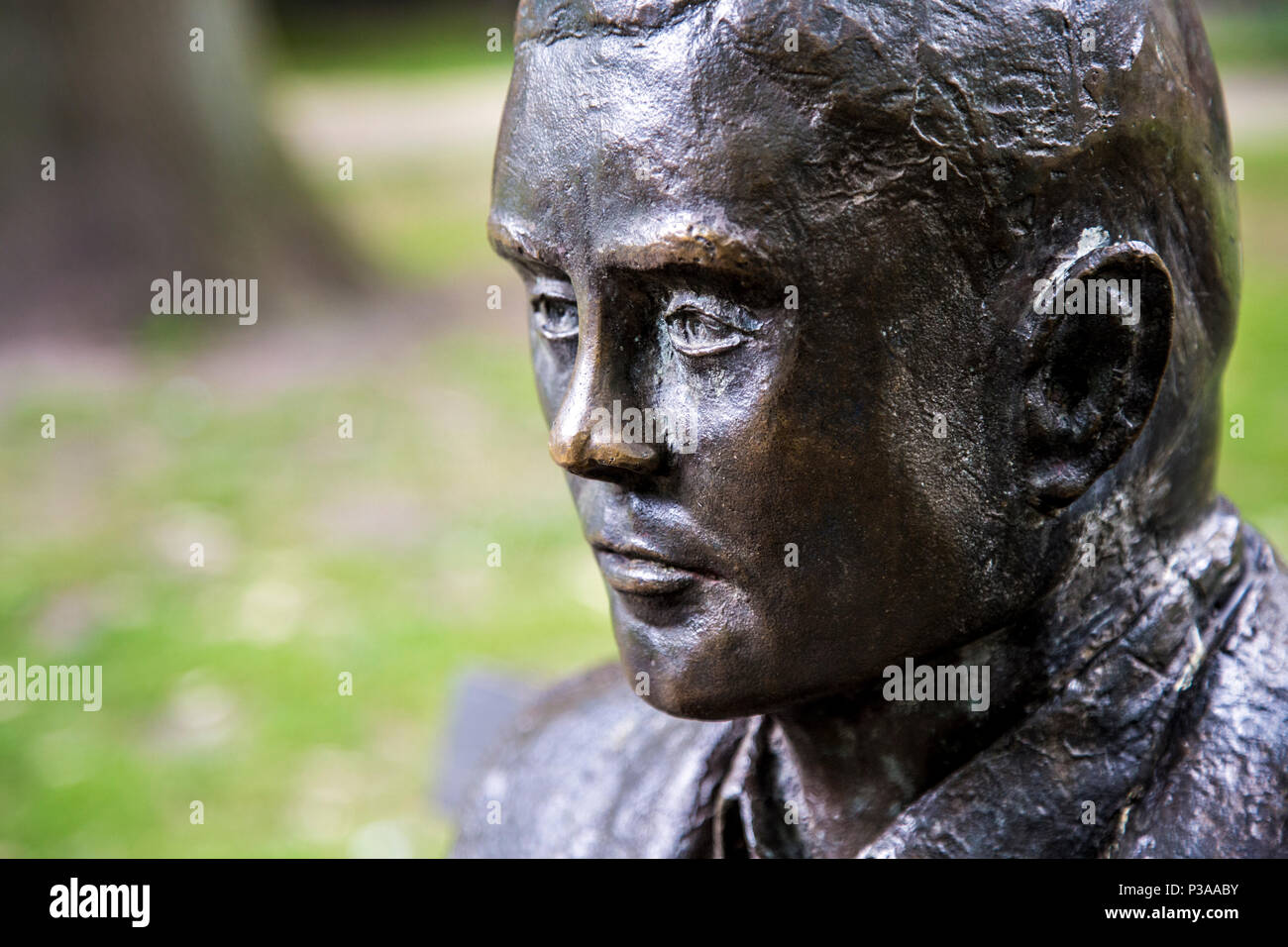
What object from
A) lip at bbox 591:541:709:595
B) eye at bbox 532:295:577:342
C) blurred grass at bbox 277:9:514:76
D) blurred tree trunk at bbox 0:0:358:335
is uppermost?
blurred grass at bbox 277:9:514:76

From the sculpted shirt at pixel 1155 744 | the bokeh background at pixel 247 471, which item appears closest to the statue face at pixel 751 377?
the sculpted shirt at pixel 1155 744

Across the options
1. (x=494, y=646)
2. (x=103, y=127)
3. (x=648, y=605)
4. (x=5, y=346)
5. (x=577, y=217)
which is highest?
(x=103, y=127)

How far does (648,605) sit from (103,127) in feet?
24.3

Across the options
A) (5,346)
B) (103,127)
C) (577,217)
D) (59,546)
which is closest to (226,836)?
(59,546)

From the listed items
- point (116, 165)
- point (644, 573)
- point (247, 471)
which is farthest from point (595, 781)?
point (116, 165)

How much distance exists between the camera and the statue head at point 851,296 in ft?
6.59

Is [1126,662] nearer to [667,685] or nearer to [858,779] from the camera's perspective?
[858,779]

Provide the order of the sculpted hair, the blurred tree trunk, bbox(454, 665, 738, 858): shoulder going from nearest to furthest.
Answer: the sculpted hair
bbox(454, 665, 738, 858): shoulder
the blurred tree trunk

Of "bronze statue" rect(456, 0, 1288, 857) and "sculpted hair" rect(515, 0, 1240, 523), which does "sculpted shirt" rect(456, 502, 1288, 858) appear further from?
"sculpted hair" rect(515, 0, 1240, 523)

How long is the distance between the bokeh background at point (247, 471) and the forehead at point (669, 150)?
2450mm

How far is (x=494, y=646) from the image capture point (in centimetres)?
604

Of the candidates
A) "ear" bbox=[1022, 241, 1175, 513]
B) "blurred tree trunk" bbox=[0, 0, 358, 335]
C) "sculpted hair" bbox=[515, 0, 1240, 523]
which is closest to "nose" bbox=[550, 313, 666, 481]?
"sculpted hair" bbox=[515, 0, 1240, 523]

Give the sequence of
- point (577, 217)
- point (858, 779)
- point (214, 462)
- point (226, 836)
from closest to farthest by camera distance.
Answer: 1. point (577, 217)
2. point (858, 779)
3. point (226, 836)
4. point (214, 462)

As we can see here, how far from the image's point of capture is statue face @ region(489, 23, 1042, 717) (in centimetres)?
202
